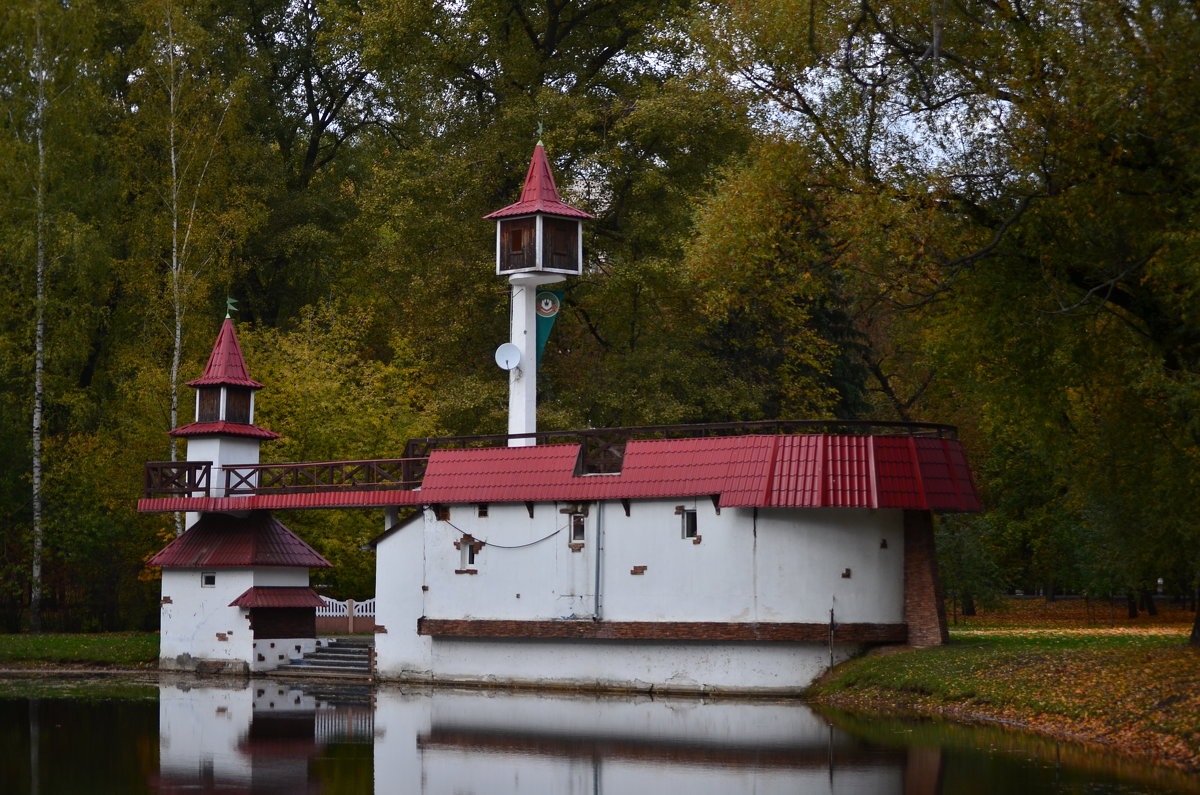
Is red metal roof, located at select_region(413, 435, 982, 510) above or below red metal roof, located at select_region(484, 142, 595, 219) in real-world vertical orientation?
below

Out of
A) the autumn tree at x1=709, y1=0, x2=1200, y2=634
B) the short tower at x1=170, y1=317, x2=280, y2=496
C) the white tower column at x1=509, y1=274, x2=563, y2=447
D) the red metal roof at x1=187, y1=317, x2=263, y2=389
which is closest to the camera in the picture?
the autumn tree at x1=709, y1=0, x2=1200, y2=634

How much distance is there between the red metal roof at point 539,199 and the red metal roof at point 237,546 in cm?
928

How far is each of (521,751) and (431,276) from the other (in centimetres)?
2424

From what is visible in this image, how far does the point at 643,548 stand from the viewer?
96.8ft

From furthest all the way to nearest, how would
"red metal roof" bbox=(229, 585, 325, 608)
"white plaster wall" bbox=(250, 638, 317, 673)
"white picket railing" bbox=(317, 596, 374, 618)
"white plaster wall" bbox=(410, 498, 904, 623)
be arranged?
"white picket railing" bbox=(317, 596, 374, 618), "white plaster wall" bbox=(250, 638, 317, 673), "red metal roof" bbox=(229, 585, 325, 608), "white plaster wall" bbox=(410, 498, 904, 623)

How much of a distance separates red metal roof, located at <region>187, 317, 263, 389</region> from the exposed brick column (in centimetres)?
1626

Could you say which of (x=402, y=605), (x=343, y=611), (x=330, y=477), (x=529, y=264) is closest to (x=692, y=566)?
(x=402, y=605)

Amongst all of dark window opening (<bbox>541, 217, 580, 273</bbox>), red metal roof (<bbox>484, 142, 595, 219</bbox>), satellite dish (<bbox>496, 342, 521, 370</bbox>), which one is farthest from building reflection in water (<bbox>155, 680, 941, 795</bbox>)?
red metal roof (<bbox>484, 142, 595, 219</bbox>)

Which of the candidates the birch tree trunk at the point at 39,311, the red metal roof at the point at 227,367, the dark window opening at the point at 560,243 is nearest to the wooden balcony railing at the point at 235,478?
the red metal roof at the point at 227,367

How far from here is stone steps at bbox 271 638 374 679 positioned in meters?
34.3

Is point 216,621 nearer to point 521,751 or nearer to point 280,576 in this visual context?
point 280,576

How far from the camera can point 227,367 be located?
3672cm

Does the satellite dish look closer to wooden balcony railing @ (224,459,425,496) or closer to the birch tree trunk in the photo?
wooden balcony railing @ (224,459,425,496)

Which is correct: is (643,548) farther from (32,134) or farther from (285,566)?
(32,134)
